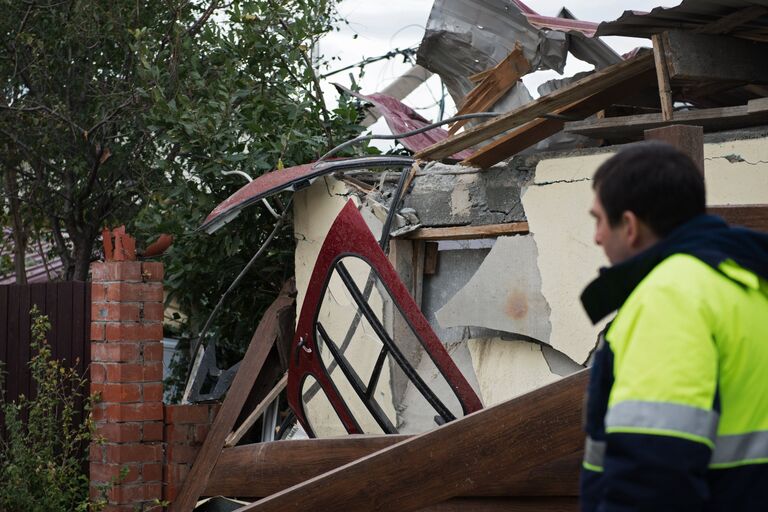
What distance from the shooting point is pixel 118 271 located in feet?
18.7

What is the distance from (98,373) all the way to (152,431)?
46cm

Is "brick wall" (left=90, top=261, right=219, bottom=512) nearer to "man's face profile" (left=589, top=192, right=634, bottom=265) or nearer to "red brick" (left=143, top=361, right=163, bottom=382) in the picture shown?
"red brick" (left=143, top=361, right=163, bottom=382)

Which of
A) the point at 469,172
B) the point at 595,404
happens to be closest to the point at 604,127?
the point at 469,172

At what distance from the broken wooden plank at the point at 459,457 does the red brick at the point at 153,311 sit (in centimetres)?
274

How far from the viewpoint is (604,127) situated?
194 inches

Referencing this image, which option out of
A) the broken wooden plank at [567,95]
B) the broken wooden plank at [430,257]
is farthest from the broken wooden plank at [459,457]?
the broken wooden plank at [430,257]

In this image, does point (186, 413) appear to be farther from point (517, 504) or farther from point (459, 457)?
point (459, 457)

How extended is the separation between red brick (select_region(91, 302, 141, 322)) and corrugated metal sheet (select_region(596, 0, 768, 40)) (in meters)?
2.98

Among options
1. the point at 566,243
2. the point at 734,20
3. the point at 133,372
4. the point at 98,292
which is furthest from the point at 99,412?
the point at 734,20

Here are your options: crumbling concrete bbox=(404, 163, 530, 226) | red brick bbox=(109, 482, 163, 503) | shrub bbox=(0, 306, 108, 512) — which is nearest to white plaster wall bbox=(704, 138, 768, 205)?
crumbling concrete bbox=(404, 163, 530, 226)

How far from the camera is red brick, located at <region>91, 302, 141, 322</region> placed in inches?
224

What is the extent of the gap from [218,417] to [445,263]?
167cm

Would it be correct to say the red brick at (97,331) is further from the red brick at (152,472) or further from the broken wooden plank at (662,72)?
the broken wooden plank at (662,72)

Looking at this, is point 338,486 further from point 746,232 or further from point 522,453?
point 746,232
